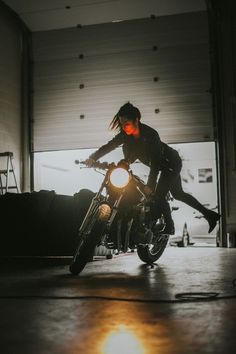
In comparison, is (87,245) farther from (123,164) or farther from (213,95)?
(213,95)

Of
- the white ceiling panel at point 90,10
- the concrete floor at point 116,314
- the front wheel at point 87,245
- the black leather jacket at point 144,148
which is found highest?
the white ceiling panel at point 90,10

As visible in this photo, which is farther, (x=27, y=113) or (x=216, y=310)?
(x=27, y=113)

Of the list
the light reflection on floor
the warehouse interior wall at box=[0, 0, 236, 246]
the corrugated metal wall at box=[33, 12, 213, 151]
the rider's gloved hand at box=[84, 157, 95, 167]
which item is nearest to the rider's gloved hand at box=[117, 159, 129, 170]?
the rider's gloved hand at box=[84, 157, 95, 167]

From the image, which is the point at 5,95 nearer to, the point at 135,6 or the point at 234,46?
the point at 135,6

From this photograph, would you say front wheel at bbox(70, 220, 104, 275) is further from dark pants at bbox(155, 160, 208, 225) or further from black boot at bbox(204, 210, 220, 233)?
black boot at bbox(204, 210, 220, 233)

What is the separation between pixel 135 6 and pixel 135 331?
7777 millimetres

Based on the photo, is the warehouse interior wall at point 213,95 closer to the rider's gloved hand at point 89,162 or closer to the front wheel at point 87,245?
the rider's gloved hand at point 89,162

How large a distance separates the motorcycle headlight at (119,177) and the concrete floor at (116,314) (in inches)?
29.6

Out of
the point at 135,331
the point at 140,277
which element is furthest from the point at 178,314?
the point at 140,277

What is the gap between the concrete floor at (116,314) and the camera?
1643mm

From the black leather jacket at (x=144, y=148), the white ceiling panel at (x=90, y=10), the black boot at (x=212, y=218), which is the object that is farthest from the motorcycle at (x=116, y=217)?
the white ceiling panel at (x=90, y=10)

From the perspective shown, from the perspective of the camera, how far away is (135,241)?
164 inches

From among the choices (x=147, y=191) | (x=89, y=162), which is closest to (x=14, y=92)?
(x=89, y=162)

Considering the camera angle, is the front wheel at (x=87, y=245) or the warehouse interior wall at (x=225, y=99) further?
the warehouse interior wall at (x=225, y=99)
